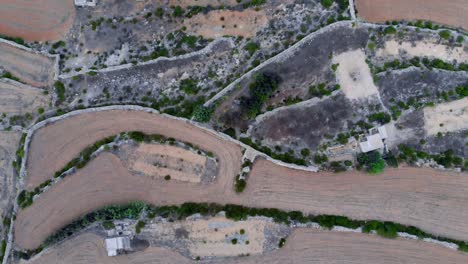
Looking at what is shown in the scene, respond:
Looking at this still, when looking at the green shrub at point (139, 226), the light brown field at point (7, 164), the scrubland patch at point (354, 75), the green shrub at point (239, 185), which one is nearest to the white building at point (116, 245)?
the green shrub at point (139, 226)

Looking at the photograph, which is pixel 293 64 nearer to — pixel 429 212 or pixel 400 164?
pixel 400 164

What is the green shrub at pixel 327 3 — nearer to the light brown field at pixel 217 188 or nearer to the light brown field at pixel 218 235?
the light brown field at pixel 217 188

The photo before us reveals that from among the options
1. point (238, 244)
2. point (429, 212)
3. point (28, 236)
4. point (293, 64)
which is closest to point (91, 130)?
point (28, 236)

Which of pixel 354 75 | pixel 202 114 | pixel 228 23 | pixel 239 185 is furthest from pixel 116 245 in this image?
pixel 354 75

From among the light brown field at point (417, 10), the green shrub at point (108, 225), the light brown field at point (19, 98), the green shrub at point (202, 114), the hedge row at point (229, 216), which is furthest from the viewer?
the light brown field at point (19, 98)

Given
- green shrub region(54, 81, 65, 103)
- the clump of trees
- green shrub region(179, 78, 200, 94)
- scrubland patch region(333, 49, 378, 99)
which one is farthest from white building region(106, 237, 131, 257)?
scrubland patch region(333, 49, 378, 99)

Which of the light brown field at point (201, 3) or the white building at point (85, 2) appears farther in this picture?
the white building at point (85, 2)

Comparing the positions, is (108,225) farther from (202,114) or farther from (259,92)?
(259,92)
